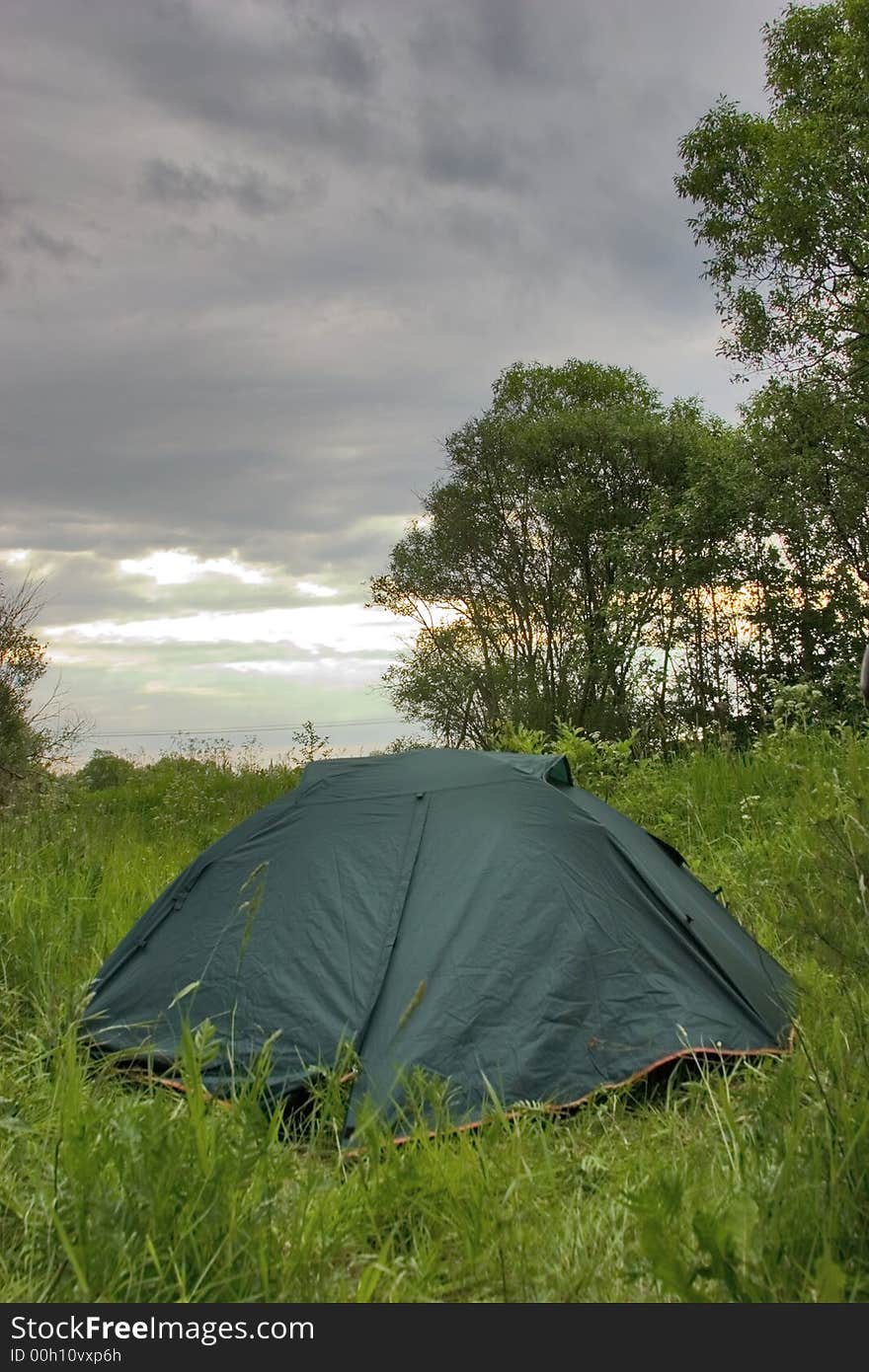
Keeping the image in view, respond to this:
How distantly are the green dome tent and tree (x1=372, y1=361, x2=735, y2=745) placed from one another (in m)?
8.56

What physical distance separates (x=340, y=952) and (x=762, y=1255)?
7.45ft

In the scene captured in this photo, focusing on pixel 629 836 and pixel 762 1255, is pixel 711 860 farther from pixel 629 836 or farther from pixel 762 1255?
pixel 762 1255

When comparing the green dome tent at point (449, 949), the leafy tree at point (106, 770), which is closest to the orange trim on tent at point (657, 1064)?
the green dome tent at point (449, 949)

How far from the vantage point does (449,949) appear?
3873mm

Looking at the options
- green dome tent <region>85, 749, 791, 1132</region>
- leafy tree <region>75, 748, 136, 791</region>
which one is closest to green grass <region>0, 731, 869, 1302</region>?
green dome tent <region>85, 749, 791, 1132</region>

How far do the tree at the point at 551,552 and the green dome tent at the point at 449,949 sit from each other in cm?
856

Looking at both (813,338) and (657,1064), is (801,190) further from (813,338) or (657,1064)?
(657,1064)

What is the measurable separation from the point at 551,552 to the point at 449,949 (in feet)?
36.8

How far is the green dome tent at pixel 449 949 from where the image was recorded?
364 centimetres

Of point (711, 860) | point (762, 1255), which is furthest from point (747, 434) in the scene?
point (762, 1255)

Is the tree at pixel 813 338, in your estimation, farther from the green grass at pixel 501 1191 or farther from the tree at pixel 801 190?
the green grass at pixel 501 1191

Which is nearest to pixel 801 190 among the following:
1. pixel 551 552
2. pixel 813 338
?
pixel 813 338

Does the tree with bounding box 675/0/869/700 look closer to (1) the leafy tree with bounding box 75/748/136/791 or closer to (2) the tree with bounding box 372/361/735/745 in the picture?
(2) the tree with bounding box 372/361/735/745
